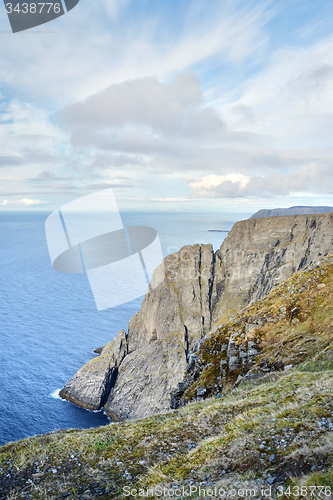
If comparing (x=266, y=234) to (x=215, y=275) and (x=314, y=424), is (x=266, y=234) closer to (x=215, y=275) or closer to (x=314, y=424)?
(x=215, y=275)

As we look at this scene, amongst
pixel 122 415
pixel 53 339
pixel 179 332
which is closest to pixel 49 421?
pixel 122 415

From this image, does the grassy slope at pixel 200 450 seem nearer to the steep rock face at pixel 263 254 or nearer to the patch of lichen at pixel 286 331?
the patch of lichen at pixel 286 331

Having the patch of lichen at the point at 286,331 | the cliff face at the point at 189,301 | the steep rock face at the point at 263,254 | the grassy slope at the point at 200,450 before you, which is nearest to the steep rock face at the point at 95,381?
the cliff face at the point at 189,301

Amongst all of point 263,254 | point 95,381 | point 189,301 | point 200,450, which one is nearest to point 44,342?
point 95,381

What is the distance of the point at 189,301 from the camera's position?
9144cm

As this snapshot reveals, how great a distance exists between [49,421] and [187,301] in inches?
2017

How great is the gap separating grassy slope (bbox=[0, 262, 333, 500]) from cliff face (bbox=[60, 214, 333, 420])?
64.3 m

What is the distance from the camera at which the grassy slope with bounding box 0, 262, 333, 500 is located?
7.67m

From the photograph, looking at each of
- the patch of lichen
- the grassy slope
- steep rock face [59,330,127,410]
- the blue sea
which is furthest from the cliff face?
the grassy slope

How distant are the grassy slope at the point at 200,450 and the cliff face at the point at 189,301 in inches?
2533

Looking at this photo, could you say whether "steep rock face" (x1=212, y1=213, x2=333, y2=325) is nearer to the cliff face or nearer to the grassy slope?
the cliff face

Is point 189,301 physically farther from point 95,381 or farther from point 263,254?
point 95,381

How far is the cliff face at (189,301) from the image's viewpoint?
243ft

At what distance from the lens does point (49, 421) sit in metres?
59.7
